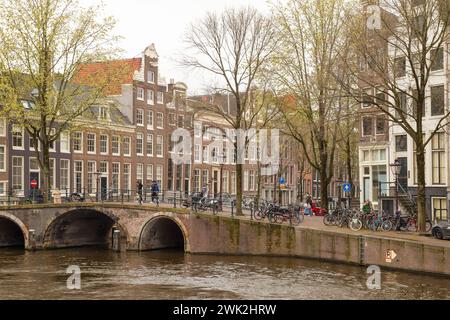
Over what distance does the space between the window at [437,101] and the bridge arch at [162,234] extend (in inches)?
533

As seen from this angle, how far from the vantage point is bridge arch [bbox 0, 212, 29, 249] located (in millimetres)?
34156

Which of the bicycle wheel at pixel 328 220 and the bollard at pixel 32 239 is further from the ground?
the bicycle wheel at pixel 328 220

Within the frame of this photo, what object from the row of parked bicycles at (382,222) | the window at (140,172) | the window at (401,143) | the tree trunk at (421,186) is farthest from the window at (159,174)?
the tree trunk at (421,186)

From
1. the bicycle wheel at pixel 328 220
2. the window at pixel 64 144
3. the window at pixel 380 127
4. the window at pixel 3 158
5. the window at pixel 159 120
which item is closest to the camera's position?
the bicycle wheel at pixel 328 220

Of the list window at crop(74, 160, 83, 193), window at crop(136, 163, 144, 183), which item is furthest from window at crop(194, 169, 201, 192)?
window at crop(74, 160, 83, 193)

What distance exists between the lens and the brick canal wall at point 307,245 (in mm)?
22859

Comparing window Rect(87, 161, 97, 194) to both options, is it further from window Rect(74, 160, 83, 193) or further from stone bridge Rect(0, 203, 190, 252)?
stone bridge Rect(0, 203, 190, 252)

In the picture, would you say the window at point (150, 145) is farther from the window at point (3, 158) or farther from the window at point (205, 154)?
the window at point (3, 158)

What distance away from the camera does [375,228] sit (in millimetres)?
27328

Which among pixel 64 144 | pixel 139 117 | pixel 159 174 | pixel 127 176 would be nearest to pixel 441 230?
pixel 64 144

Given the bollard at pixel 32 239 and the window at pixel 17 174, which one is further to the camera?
the window at pixel 17 174

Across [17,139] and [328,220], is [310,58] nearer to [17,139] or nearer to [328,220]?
[328,220]

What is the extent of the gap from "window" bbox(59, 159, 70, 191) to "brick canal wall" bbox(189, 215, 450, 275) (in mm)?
16001
